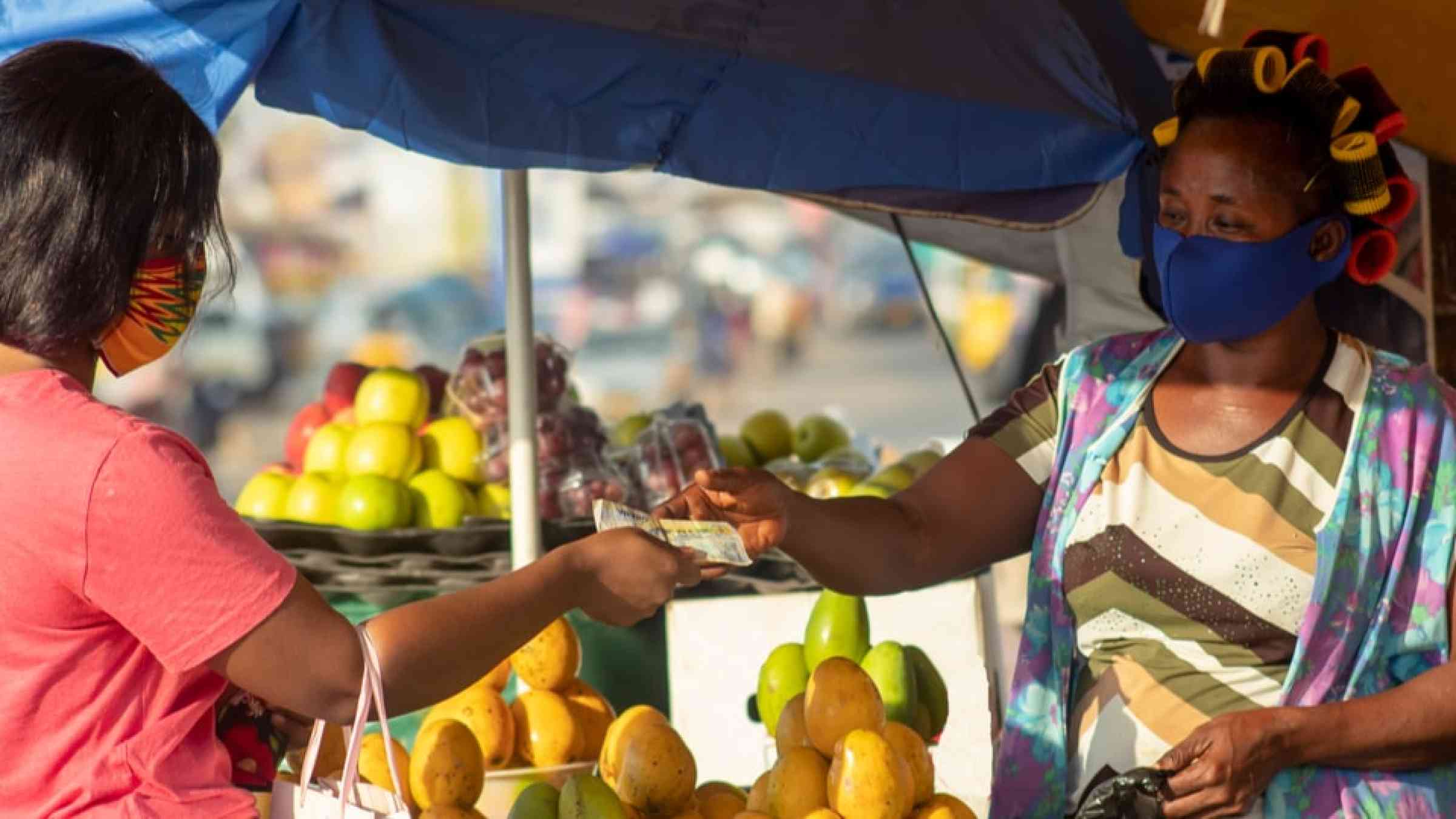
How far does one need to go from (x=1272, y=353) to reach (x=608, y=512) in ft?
3.41

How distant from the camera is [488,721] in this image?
9.74 ft

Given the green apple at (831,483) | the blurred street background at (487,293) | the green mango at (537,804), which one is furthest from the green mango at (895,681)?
the blurred street background at (487,293)

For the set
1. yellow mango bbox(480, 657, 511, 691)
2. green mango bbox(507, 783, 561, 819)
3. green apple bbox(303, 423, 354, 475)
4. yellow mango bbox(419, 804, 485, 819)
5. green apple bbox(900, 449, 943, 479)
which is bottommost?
yellow mango bbox(419, 804, 485, 819)

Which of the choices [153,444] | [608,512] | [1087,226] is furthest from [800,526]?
[1087,226]

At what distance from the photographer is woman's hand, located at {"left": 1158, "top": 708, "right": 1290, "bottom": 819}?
2266 millimetres

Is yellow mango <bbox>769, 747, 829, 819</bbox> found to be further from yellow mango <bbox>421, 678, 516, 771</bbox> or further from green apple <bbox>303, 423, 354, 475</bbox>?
green apple <bbox>303, 423, 354, 475</bbox>

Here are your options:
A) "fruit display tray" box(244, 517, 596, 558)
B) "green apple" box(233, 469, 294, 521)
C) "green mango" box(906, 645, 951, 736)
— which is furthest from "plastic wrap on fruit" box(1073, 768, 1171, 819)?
"green apple" box(233, 469, 294, 521)

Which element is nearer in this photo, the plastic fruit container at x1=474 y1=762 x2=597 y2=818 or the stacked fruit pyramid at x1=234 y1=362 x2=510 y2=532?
the plastic fruit container at x1=474 y1=762 x2=597 y2=818

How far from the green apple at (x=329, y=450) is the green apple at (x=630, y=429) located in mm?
697

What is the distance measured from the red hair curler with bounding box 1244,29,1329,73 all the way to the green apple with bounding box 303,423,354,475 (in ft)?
8.17

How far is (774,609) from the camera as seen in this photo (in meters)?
3.72

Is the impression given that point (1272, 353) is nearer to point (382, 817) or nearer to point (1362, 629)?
point (1362, 629)

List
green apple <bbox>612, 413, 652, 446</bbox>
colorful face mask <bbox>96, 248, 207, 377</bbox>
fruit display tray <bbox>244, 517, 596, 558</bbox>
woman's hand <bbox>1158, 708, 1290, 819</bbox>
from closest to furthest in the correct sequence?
colorful face mask <bbox>96, 248, 207, 377</bbox> → woman's hand <bbox>1158, 708, 1290, 819</bbox> → fruit display tray <bbox>244, 517, 596, 558</bbox> → green apple <bbox>612, 413, 652, 446</bbox>

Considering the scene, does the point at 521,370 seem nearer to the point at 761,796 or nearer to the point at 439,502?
the point at 439,502
